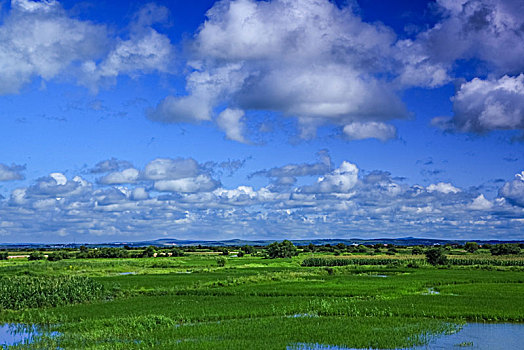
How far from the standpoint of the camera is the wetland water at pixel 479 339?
69.3 feet

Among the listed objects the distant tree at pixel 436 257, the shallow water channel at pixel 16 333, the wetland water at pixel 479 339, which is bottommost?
the wetland water at pixel 479 339

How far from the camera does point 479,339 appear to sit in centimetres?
2258

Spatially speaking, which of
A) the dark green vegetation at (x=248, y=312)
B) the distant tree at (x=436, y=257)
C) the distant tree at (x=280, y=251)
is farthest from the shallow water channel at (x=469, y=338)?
the distant tree at (x=280, y=251)

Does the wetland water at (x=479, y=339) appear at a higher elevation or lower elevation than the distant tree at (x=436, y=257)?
lower

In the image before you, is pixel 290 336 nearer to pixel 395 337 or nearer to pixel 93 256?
pixel 395 337

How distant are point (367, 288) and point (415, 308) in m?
11.8

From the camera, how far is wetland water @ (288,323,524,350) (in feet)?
69.3

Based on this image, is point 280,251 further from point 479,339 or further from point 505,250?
point 479,339

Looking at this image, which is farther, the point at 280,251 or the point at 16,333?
the point at 280,251

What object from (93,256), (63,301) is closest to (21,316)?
(63,301)

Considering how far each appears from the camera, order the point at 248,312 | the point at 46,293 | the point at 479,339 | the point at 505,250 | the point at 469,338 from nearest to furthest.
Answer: the point at 479,339, the point at 469,338, the point at 248,312, the point at 46,293, the point at 505,250

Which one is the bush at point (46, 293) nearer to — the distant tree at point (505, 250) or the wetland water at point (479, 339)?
the wetland water at point (479, 339)

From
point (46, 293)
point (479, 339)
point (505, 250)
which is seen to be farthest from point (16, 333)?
point (505, 250)

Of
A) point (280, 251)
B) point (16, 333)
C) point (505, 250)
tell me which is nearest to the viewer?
point (16, 333)
